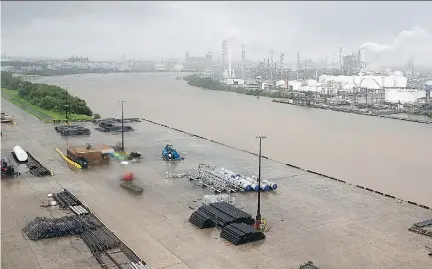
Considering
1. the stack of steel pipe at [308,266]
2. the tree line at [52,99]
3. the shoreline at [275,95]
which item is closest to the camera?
the stack of steel pipe at [308,266]

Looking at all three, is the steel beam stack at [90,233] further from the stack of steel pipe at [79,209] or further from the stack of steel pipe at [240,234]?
the stack of steel pipe at [240,234]

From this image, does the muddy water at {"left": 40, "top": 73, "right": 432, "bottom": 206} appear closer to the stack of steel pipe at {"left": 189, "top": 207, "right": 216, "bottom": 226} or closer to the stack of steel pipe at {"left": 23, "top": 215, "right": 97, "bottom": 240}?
the stack of steel pipe at {"left": 189, "top": 207, "right": 216, "bottom": 226}

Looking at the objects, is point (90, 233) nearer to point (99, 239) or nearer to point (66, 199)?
point (99, 239)

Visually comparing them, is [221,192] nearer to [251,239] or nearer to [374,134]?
[251,239]

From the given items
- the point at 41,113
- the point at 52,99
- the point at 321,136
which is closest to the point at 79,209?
the point at 321,136

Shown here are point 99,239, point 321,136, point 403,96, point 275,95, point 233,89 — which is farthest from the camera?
point 233,89

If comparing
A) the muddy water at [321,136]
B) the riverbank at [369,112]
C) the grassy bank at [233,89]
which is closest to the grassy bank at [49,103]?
the muddy water at [321,136]
